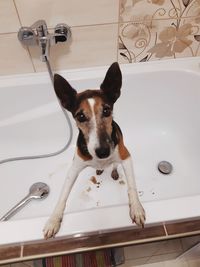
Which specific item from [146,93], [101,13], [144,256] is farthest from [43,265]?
[101,13]

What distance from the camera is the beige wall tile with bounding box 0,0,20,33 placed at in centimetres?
99

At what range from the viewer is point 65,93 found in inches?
31.9

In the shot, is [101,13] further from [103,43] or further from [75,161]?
[75,161]

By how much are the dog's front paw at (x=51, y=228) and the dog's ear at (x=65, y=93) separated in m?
0.37

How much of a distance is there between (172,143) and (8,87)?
0.96 metres

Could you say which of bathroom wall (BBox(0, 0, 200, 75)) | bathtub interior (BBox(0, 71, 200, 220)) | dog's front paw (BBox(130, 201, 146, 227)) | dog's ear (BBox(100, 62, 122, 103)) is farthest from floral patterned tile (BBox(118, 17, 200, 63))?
dog's front paw (BBox(130, 201, 146, 227))

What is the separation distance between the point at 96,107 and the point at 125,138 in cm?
73

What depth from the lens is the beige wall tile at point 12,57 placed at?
43.9 inches

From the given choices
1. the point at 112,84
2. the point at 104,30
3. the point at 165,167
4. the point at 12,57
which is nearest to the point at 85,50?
the point at 104,30

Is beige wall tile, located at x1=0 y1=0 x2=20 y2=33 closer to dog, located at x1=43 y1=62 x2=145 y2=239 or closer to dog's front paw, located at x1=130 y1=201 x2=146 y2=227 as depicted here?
dog, located at x1=43 y1=62 x2=145 y2=239

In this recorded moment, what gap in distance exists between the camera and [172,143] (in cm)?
146

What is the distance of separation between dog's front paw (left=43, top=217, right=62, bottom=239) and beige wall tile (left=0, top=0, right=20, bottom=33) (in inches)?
32.1

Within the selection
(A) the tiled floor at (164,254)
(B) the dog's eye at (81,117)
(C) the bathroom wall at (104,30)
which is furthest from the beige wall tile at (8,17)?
(A) the tiled floor at (164,254)

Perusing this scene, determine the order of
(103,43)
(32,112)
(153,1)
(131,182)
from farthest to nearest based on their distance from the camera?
(32,112), (103,43), (153,1), (131,182)
